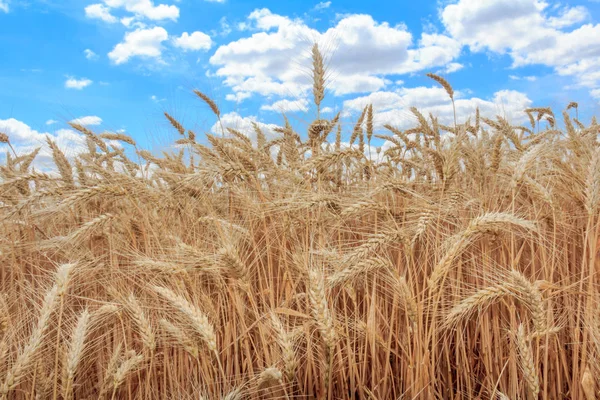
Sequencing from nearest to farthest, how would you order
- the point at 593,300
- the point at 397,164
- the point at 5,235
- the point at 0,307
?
the point at 593,300, the point at 0,307, the point at 5,235, the point at 397,164

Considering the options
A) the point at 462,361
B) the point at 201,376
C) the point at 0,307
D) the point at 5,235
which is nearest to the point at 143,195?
the point at 0,307

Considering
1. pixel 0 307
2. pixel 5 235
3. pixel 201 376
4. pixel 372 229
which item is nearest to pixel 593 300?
pixel 372 229

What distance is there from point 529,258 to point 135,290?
2429mm

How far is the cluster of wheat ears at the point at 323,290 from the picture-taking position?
1.97 m

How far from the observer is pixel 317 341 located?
232 cm

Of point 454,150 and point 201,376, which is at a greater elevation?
point 454,150

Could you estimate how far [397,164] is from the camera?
380 cm

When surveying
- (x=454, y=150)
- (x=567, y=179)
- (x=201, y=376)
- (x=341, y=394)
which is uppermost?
(x=454, y=150)

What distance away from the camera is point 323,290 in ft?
5.99

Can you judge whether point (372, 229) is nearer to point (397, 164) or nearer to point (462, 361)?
point (462, 361)

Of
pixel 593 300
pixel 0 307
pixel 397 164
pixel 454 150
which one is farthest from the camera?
pixel 397 164

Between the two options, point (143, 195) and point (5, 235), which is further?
point (5, 235)

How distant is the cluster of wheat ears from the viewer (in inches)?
77.5

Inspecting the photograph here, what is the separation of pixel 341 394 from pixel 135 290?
1432 millimetres
